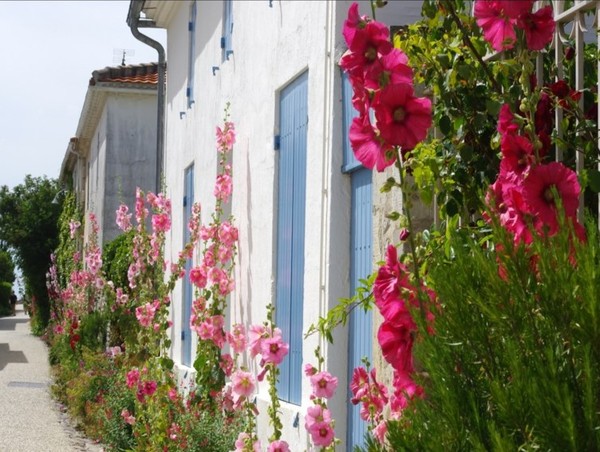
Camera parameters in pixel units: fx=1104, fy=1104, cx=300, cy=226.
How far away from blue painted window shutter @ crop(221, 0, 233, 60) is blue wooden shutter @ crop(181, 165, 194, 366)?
2.40 metres

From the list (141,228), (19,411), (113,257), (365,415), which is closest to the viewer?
(365,415)

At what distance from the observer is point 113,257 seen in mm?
20609

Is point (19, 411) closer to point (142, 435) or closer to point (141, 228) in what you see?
point (141, 228)

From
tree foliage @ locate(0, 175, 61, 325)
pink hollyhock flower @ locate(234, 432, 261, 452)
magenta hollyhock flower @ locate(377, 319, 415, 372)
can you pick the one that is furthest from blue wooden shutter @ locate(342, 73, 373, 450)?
tree foliage @ locate(0, 175, 61, 325)

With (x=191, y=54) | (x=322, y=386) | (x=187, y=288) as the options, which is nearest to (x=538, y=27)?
(x=322, y=386)

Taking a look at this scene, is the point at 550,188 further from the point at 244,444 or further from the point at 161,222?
the point at 161,222


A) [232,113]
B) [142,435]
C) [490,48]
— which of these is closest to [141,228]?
[232,113]

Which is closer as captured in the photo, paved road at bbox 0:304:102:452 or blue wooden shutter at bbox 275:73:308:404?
blue wooden shutter at bbox 275:73:308:404

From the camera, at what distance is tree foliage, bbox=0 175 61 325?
120ft

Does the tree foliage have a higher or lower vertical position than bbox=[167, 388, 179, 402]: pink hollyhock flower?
higher

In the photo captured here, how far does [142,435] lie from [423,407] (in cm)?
704

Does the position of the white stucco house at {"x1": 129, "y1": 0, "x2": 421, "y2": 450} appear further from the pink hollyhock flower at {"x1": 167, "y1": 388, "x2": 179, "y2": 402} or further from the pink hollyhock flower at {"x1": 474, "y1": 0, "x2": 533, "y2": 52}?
the pink hollyhock flower at {"x1": 474, "y1": 0, "x2": 533, "y2": 52}

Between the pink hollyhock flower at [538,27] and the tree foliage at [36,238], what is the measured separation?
3325 cm

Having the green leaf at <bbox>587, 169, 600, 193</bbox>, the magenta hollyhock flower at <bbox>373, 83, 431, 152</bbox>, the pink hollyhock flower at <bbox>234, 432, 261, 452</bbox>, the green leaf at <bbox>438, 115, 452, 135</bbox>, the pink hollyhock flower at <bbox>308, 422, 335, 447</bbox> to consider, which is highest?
the green leaf at <bbox>438, 115, 452, 135</bbox>
